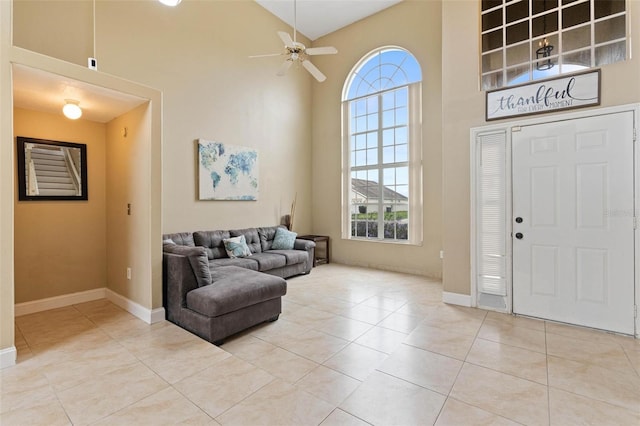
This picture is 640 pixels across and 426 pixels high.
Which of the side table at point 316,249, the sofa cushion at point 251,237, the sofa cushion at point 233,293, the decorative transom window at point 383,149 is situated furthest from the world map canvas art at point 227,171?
the sofa cushion at point 233,293

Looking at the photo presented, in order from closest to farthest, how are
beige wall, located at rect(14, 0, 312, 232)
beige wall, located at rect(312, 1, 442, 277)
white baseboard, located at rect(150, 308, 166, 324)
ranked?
white baseboard, located at rect(150, 308, 166, 324) → beige wall, located at rect(14, 0, 312, 232) → beige wall, located at rect(312, 1, 442, 277)

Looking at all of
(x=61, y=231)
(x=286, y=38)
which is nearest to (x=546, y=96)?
(x=286, y=38)

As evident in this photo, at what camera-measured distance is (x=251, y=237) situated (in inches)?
215

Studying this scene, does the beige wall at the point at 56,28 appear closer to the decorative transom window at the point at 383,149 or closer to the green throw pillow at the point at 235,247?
the green throw pillow at the point at 235,247

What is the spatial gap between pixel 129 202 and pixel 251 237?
7.27 feet

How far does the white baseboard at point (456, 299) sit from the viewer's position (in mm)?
3819

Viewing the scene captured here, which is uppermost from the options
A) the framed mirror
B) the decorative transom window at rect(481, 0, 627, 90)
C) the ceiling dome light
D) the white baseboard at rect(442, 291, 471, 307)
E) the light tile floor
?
the decorative transom window at rect(481, 0, 627, 90)

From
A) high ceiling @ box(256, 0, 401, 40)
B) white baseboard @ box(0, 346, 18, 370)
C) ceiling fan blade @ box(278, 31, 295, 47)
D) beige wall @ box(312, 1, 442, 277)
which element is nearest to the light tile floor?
white baseboard @ box(0, 346, 18, 370)

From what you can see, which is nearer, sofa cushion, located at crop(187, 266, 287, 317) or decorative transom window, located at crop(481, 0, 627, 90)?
sofa cushion, located at crop(187, 266, 287, 317)

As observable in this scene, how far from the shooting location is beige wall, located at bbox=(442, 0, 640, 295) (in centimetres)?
375

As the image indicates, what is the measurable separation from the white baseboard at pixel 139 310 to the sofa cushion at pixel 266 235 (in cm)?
236

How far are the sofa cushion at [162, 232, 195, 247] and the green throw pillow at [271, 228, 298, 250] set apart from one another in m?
1.55

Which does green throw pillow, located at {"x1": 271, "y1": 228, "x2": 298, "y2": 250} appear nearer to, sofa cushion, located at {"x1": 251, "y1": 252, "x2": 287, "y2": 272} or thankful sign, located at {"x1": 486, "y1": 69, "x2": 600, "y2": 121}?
sofa cushion, located at {"x1": 251, "y1": 252, "x2": 287, "y2": 272}

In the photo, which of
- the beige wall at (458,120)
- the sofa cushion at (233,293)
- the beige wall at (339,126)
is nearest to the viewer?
the sofa cushion at (233,293)
